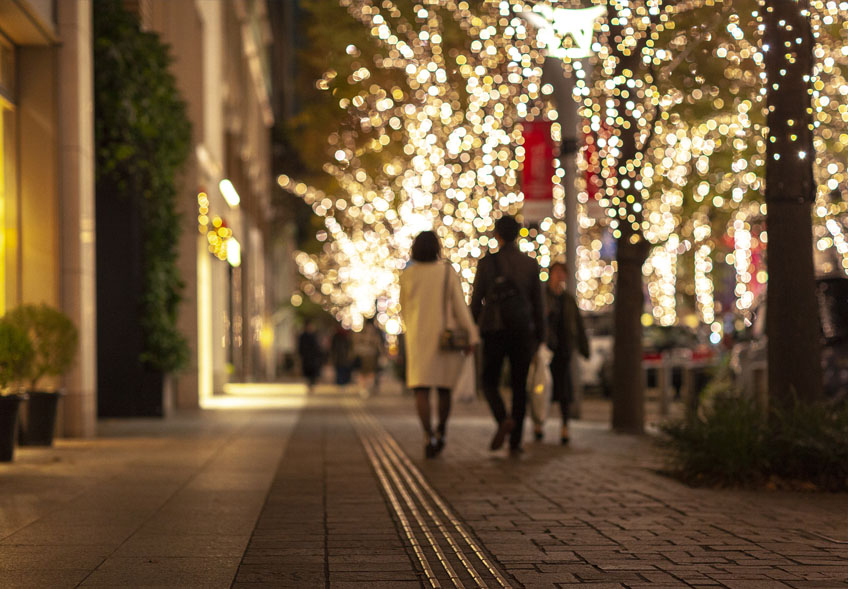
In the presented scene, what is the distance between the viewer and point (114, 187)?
18.7 metres

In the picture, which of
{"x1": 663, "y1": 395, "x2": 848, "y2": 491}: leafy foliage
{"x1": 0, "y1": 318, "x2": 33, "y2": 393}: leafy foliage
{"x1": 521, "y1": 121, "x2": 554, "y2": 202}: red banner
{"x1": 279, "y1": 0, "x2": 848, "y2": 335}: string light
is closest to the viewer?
{"x1": 663, "y1": 395, "x2": 848, "y2": 491}: leafy foliage

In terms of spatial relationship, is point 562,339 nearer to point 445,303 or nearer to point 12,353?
point 445,303

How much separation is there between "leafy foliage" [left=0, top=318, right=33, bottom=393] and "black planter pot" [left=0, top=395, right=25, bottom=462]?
10.4 inches

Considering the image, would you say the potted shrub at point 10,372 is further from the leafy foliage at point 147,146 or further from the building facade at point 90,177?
the leafy foliage at point 147,146

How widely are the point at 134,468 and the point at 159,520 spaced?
3398mm

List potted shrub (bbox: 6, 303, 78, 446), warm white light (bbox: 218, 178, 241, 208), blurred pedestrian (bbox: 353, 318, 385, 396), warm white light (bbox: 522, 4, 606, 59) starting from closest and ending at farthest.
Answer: potted shrub (bbox: 6, 303, 78, 446), warm white light (bbox: 522, 4, 606, 59), warm white light (bbox: 218, 178, 241, 208), blurred pedestrian (bbox: 353, 318, 385, 396)

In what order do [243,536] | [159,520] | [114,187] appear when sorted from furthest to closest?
[114,187]
[159,520]
[243,536]

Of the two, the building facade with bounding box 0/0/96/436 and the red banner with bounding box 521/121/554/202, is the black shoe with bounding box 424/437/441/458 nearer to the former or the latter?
the building facade with bounding box 0/0/96/436

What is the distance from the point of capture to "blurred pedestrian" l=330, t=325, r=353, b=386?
33500mm

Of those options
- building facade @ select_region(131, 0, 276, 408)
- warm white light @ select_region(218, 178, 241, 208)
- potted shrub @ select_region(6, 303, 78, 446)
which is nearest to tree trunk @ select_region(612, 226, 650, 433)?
potted shrub @ select_region(6, 303, 78, 446)

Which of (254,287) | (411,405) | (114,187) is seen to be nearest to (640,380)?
(114,187)

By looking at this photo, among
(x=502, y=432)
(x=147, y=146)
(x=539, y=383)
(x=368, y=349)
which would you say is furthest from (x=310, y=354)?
(x=502, y=432)

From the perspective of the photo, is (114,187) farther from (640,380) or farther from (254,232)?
(254,232)

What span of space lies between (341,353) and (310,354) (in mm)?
1745
